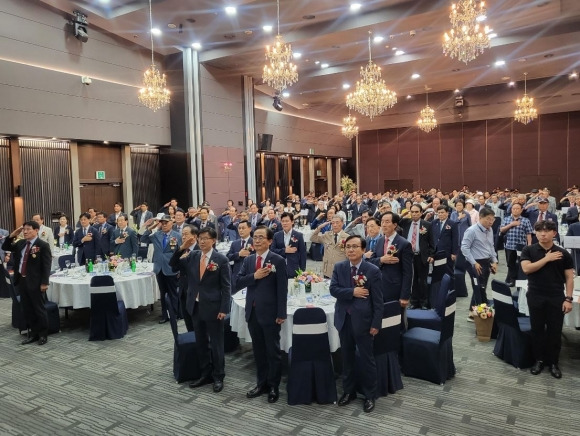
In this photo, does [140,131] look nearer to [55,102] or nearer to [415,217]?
[55,102]

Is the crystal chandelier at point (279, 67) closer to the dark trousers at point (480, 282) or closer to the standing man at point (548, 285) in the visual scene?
the dark trousers at point (480, 282)

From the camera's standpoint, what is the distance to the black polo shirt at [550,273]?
464 cm

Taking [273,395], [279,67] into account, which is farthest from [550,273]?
[279,67]

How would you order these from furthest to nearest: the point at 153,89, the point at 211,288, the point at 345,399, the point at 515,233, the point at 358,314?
the point at 153,89 → the point at 515,233 → the point at 211,288 → the point at 345,399 → the point at 358,314

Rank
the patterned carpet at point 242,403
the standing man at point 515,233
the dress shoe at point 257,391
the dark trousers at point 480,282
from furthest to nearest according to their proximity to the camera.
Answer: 1. the standing man at point 515,233
2. the dark trousers at point 480,282
3. the dress shoe at point 257,391
4. the patterned carpet at point 242,403

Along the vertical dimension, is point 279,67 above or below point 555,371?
above

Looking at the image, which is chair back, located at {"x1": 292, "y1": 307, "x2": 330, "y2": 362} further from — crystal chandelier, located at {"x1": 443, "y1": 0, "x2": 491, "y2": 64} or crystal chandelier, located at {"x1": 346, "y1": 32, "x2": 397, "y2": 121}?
crystal chandelier, located at {"x1": 346, "y1": 32, "x2": 397, "y2": 121}

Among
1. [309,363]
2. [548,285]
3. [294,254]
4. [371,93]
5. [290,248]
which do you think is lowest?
[309,363]

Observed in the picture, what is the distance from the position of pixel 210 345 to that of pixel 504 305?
→ 10.7ft

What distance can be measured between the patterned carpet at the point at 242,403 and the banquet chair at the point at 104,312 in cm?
61

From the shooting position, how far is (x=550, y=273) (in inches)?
184

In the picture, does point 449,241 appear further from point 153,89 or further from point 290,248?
point 153,89

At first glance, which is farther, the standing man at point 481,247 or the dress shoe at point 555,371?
the standing man at point 481,247

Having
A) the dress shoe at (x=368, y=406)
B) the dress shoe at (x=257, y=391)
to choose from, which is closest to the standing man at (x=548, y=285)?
the dress shoe at (x=368, y=406)
